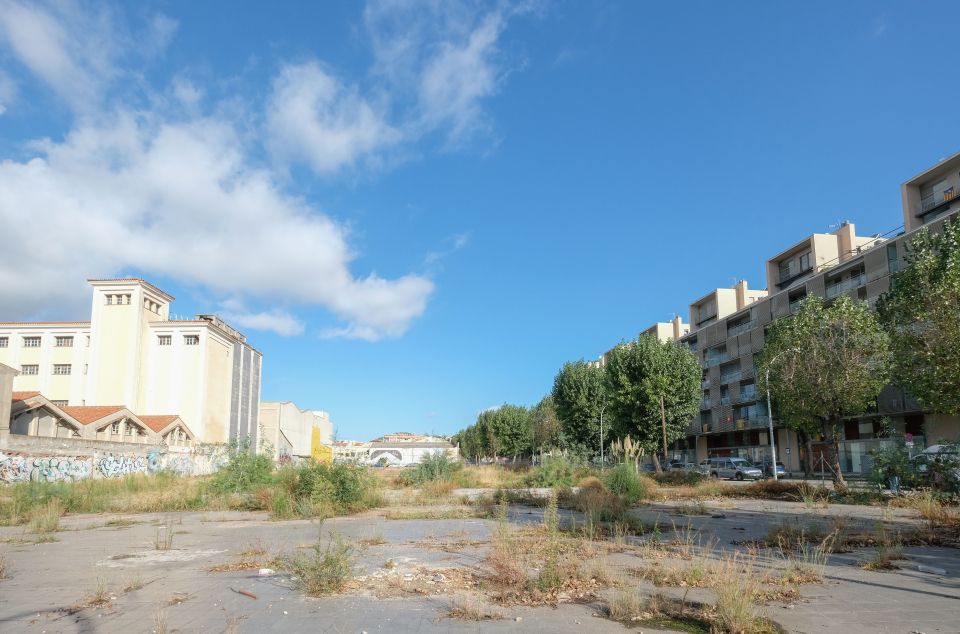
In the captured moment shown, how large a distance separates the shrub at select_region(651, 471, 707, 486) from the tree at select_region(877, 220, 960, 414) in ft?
30.9

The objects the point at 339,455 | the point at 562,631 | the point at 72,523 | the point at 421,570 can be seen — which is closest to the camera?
the point at 562,631

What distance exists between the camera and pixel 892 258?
144 ft

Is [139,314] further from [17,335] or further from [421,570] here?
[421,570]

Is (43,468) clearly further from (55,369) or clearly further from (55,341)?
(55,341)

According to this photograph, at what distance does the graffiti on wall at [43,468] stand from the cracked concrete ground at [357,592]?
2229cm

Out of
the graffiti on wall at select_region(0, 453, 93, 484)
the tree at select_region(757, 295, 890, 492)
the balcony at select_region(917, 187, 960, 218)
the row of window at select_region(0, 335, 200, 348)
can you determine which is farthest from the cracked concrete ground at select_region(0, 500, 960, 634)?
the row of window at select_region(0, 335, 200, 348)

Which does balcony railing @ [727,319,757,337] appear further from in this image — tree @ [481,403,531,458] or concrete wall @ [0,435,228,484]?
concrete wall @ [0,435,228,484]

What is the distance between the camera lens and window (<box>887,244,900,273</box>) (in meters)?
43.4

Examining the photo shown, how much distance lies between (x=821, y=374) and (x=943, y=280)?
8.99 m

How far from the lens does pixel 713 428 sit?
67.8 m

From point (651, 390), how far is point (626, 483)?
61.1 ft

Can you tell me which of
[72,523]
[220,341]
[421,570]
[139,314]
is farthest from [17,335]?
[421,570]

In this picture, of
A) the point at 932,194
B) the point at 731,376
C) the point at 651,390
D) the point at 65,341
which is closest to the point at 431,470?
the point at 651,390

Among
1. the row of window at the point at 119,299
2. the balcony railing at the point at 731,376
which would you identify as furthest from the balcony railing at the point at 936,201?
the row of window at the point at 119,299
